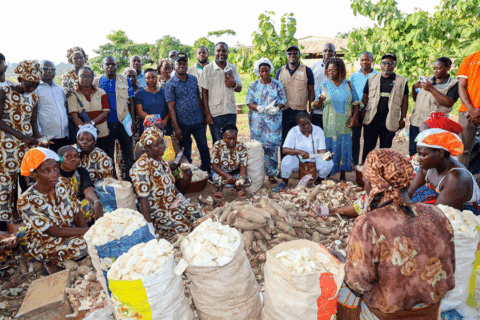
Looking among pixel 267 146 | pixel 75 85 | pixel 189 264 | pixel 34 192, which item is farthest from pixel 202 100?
pixel 189 264

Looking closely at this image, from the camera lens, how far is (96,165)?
156 inches

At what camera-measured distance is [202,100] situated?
5719mm

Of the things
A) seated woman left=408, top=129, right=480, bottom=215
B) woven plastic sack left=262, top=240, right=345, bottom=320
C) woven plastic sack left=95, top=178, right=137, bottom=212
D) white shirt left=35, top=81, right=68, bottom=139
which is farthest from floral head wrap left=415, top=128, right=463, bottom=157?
white shirt left=35, top=81, right=68, bottom=139

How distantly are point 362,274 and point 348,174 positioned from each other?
A: 4.54 m

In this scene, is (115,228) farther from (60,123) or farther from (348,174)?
(348,174)

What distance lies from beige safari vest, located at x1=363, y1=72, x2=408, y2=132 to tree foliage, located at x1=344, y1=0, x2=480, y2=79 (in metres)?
2.80

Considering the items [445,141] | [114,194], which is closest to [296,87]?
[445,141]

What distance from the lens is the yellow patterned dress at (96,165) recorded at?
3932 millimetres

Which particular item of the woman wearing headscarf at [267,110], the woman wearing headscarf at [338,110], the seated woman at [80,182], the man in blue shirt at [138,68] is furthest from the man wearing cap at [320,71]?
the seated woman at [80,182]

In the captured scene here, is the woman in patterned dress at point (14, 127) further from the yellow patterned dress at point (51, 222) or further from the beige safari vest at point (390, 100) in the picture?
the beige safari vest at point (390, 100)

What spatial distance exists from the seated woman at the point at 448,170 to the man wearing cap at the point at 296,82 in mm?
2993

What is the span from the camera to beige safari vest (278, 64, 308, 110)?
5566 millimetres

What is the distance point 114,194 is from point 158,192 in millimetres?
517

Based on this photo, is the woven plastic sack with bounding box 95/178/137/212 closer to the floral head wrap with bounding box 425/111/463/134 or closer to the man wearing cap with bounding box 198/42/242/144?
the man wearing cap with bounding box 198/42/242/144
